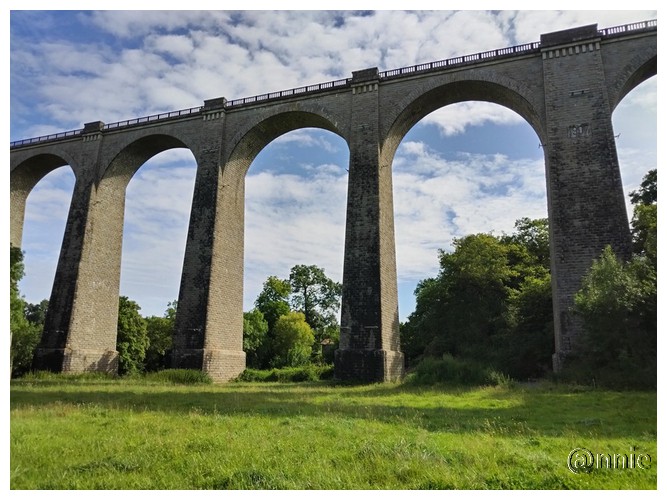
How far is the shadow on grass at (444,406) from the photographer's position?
8234mm

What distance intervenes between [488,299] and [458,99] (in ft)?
41.2

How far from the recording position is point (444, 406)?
449 inches

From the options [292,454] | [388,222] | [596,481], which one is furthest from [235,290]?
[596,481]

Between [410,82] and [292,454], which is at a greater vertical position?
[410,82]

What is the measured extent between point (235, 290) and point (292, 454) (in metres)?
17.7

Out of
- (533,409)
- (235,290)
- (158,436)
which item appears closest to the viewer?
(158,436)

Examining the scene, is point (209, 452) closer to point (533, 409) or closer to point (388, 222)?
point (533, 409)

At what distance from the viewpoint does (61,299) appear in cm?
2455

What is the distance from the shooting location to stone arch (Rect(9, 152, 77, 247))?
1156 inches

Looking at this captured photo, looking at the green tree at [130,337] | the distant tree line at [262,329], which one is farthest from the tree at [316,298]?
the green tree at [130,337]

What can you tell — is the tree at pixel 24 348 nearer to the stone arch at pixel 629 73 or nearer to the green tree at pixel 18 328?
the green tree at pixel 18 328

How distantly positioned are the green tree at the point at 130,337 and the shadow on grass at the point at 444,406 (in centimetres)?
1666

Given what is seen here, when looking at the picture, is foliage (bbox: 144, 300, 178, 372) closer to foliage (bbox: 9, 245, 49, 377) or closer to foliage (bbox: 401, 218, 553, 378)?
foliage (bbox: 9, 245, 49, 377)

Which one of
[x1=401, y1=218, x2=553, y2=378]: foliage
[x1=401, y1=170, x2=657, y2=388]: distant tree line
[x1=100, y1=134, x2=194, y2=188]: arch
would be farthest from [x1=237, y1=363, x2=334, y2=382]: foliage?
[x1=100, y1=134, x2=194, y2=188]: arch
